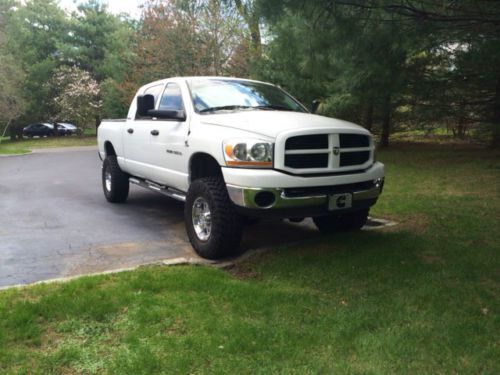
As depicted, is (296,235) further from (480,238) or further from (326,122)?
(480,238)

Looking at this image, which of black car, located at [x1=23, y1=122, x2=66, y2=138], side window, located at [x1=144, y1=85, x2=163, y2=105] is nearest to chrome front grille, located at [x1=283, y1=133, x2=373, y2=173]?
side window, located at [x1=144, y1=85, x2=163, y2=105]

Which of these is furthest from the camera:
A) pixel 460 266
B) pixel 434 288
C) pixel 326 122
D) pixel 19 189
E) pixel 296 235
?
pixel 19 189

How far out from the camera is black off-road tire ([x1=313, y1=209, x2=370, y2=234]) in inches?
237

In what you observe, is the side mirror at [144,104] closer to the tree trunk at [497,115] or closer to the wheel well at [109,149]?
the wheel well at [109,149]

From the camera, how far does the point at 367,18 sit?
17.7ft

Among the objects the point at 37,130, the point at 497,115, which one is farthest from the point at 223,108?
the point at 37,130

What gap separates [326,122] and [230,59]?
16.3 metres

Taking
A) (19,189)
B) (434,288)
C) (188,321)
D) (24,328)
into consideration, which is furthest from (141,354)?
(19,189)

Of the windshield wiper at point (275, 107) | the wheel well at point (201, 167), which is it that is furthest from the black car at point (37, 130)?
the wheel well at point (201, 167)

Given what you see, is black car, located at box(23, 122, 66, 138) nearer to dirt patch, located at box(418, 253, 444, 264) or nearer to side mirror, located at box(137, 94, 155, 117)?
side mirror, located at box(137, 94, 155, 117)

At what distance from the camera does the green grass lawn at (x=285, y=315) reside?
3135 millimetres

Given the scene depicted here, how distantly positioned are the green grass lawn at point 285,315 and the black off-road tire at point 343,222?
0.47 m

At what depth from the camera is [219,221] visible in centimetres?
491

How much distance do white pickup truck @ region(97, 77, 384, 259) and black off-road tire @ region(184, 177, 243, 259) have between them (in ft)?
0.03
